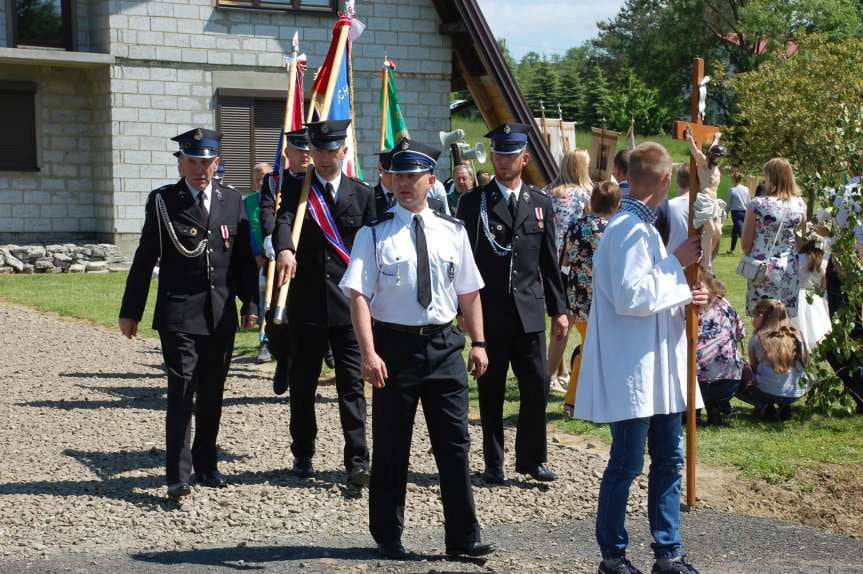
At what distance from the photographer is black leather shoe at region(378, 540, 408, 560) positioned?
588cm

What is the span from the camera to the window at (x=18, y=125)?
22203mm

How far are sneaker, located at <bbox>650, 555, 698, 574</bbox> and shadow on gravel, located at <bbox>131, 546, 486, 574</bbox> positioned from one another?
0.86 m

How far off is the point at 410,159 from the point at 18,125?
18380 millimetres

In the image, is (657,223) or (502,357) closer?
(657,223)

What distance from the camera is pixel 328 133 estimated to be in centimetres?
727

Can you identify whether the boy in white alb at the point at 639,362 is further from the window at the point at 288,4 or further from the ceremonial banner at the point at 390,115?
the window at the point at 288,4

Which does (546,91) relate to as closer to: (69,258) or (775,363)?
(69,258)

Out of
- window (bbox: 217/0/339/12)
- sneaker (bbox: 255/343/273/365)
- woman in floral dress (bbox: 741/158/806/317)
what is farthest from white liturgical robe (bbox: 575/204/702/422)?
window (bbox: 217/0/339/12)

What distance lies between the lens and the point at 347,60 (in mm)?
9430

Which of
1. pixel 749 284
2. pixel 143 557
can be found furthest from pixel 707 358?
pixel 143 557

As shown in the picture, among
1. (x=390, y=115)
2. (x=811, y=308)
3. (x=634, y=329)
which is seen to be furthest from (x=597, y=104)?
(x=634, y=329)

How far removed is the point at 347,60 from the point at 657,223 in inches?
170

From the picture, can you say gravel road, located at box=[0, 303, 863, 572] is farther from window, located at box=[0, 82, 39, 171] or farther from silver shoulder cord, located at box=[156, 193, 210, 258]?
window, located at box=[0, 82, 39, 171]

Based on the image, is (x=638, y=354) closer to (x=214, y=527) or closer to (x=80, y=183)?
(x=214, y=527)
